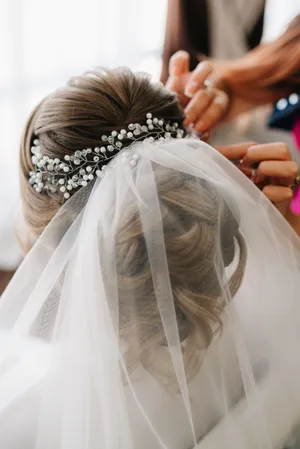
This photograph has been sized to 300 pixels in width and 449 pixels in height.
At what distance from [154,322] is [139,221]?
130mm

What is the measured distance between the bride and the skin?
14 centimetres

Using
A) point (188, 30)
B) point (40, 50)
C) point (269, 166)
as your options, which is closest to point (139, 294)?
point (269, 166)

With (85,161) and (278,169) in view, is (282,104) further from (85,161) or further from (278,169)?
(85,161)

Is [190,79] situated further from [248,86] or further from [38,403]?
[38,403]

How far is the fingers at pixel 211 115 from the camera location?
3.47 ft

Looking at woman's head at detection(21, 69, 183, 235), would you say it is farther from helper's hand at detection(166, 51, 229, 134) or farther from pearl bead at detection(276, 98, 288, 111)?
pearl bead at detection(276, 98, 288, 111)

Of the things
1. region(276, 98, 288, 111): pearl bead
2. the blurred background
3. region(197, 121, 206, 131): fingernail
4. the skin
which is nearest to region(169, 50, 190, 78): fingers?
the skin

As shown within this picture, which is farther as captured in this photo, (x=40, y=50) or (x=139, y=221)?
(x=40, y=50)

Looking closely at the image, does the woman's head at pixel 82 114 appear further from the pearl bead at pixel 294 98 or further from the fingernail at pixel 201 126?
Answer: the pearl bead at pixel 294 98

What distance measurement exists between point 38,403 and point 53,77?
0.90 meters

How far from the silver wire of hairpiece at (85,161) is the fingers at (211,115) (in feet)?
0.91

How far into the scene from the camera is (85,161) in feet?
2.45

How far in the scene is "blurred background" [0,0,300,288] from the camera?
1.30 meters

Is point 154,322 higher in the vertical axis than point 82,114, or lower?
lower
